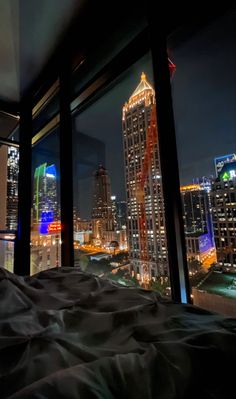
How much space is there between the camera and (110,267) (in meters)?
1.95

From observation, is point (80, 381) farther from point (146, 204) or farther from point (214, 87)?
point (214, 87)

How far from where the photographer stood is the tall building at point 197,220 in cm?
137

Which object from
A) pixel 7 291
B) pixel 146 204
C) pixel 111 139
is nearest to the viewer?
pixel 7 291

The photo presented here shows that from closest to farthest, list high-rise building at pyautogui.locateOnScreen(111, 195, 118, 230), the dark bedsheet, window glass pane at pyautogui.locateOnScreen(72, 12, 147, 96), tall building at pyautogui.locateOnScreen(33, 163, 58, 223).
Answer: the dark bedsheet → window glass pane at pyautogui.locateOnScreen(72, 12, 147, 96) → high-rise building at pyautogui.locateOnScreen(111, 195, 118, 230) → tall building at pyautogui.locateOnScreen(33, 163, 58, 223)

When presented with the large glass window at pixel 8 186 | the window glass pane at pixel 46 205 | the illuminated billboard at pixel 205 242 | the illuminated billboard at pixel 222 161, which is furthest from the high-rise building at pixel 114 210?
the large glass window at pixel 8 186

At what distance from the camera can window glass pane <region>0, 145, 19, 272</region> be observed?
3588 millimetres

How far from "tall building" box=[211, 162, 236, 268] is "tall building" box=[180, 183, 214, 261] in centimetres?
4

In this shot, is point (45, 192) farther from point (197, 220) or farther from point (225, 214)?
point (225, 214)

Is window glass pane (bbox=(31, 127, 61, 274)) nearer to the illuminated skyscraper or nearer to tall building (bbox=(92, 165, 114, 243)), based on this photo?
the illuminated skyscraper

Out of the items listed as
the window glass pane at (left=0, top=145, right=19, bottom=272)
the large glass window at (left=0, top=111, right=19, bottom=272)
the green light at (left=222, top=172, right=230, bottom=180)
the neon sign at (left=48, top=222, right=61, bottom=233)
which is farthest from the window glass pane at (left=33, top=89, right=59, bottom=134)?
the green light at (left=222, top=172, right=230, bottom=180)

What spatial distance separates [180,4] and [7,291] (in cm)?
207

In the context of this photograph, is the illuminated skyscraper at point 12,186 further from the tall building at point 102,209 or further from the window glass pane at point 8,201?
the tall building at point 102,209

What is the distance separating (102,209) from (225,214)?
1.37 m

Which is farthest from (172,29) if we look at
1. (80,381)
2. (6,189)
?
(6,189)
